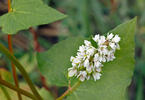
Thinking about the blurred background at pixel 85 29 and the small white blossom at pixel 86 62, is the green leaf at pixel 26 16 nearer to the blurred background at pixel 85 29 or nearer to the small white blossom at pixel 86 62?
the small white blossom at pixel 86 62

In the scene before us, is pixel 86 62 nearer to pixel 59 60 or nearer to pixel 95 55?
pixel 95 55

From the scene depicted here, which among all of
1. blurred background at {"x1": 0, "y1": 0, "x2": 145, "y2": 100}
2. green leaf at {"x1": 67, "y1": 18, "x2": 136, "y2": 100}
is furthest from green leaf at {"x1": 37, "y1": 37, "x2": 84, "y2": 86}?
blurred background at {"x1": 0, "y1": 0, "x2": 145, "y2": 100}

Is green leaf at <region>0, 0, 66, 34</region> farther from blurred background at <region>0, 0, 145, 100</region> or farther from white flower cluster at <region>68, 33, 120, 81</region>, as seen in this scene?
blurred background at <region>0, 0, 145, 100</region>

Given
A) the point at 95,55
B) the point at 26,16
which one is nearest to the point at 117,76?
the point at 95,55

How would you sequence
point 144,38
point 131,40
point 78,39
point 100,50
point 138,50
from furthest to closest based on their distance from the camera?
point 138,50, point 144,38, point 78,39, point 131,40, point 100,50

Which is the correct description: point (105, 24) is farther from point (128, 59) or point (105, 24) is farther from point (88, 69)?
point (88, 69)

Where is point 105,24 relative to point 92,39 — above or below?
below

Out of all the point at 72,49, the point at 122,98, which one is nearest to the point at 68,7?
the point at 72,49
